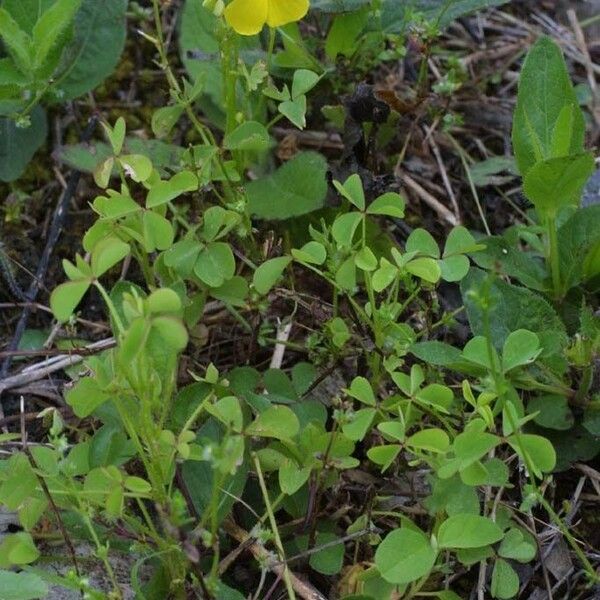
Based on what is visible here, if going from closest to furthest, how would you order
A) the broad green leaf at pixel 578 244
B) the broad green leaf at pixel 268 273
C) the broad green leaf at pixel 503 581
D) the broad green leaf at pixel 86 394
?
the broad green leaf at pixel 86 394 → the broad green leaf at pixel 503 581 → the broad green leaf at pixel 268 273 → the broad green leaf at pixel 578 244

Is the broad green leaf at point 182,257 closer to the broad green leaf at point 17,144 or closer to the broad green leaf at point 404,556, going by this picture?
the broad green leaf at point 404,556

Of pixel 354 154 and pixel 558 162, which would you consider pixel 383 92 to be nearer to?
pixel 354 154

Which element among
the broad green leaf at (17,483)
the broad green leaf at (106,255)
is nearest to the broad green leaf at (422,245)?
the broad green leaf at (106,255)

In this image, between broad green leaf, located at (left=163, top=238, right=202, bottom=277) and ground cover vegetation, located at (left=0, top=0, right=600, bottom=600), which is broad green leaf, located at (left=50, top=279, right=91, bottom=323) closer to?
ground cover vegetation, located at (left=0, top=0, right=600, bottom=600)

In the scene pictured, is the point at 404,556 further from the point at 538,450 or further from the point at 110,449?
the point at 110,449

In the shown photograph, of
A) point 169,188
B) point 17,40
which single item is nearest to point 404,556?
point 169,188

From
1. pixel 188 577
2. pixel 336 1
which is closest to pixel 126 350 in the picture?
pixel 188 577

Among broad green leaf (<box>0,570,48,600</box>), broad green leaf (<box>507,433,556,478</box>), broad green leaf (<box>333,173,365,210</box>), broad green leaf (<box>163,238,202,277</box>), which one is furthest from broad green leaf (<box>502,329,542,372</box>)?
broad green leaf (<box>0,570,48,600</box>)
